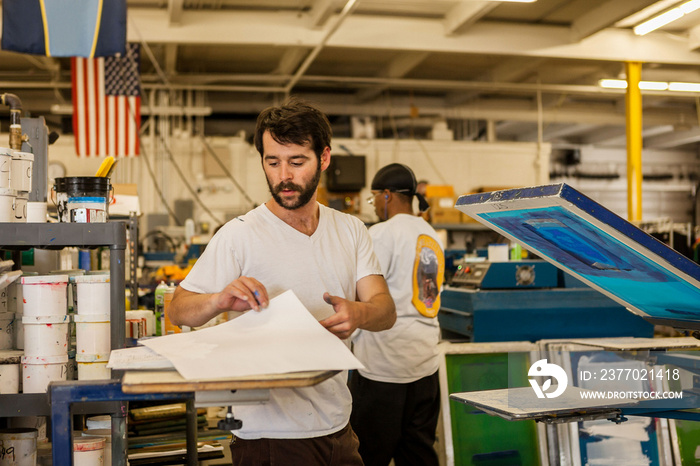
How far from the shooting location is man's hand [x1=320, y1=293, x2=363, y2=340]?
1.58 m

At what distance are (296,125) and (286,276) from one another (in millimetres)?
415

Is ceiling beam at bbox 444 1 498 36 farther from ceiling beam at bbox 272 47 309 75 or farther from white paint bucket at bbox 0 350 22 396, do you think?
white paint bucket at bbox 0 350 22 396

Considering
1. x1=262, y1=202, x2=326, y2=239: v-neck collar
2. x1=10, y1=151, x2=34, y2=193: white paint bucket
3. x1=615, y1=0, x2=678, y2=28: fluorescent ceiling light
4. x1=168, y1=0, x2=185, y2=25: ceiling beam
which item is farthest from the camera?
x1=615, y1=0, x2=678, y2=28: fluorescent ceiling light

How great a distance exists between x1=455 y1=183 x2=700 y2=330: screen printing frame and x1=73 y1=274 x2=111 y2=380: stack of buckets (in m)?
1.20

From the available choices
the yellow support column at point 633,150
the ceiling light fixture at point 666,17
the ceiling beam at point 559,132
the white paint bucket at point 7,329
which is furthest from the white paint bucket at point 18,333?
the ceiling beam at point 559,132

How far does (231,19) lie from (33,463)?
608cm

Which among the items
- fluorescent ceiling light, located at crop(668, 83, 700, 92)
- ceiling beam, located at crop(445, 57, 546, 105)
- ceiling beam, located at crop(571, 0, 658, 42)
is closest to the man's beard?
ceiling beam, located at crop(571, 0, 658, 42)

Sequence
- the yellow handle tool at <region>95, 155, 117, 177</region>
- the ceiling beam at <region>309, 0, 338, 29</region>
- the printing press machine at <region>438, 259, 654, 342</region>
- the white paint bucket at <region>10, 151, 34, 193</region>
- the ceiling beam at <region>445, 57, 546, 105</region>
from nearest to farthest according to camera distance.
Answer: the white paint bucket at <region>10, 151, 34, 193</region> < the yellow handle tool at <region>95, 155, 117, 177</region> < the printing press machine at <region>438, 259, 654, 342</region> < the ceiling beam at <region>309, 0, 338, 29</region> < the ceiling beam at <region>445, 57, 546, 105</region>

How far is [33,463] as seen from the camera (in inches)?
91.7

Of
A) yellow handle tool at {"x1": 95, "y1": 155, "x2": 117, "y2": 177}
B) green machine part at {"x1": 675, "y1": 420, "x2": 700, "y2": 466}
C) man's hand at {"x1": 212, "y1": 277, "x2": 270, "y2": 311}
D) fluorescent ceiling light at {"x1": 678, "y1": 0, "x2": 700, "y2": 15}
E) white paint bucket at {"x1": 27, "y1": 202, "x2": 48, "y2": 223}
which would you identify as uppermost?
fluorescent ceiling light at {"x1": 678, "y1": 0, "x2": 700, "y2": 15}

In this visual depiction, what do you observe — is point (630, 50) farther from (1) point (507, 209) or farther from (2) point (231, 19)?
(1) point (507, 209)

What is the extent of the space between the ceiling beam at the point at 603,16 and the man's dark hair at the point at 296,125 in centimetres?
621

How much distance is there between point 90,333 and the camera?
2.15 meters

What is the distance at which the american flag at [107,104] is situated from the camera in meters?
7.44
